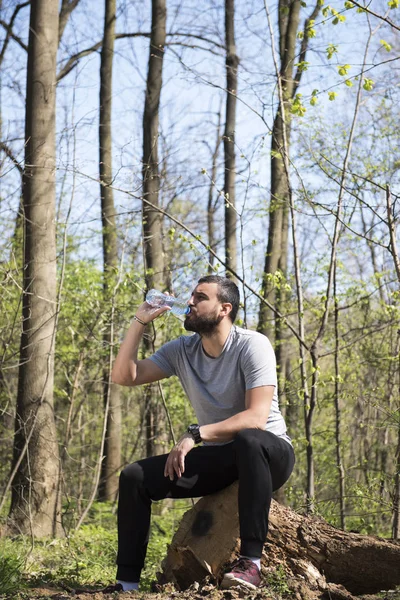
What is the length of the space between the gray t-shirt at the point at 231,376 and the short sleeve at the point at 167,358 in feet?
0.39

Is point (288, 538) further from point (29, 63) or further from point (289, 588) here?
point (29, 63)

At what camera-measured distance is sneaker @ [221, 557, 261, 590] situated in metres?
3.68

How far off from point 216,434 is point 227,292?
2.73 feet

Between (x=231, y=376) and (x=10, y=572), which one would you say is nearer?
(x=231, y=376)

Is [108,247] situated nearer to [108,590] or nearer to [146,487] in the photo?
[146,487]

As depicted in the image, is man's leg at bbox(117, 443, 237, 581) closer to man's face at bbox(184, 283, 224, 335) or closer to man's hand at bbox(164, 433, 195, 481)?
man's hand at bbox(164, 433, 195, 481)

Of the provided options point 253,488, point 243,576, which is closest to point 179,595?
point 243,576

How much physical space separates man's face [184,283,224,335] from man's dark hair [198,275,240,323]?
0.03 metres

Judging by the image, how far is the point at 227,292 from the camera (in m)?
4.43

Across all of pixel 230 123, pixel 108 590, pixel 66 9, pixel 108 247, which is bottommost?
pixel 108 590

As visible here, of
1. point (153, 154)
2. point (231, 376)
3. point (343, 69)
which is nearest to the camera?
point (231, 376)

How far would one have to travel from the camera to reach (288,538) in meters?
4.13

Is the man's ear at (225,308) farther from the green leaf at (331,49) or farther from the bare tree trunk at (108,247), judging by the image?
the bare tree trunk at (108,247)

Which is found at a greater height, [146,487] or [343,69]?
[343,69]
